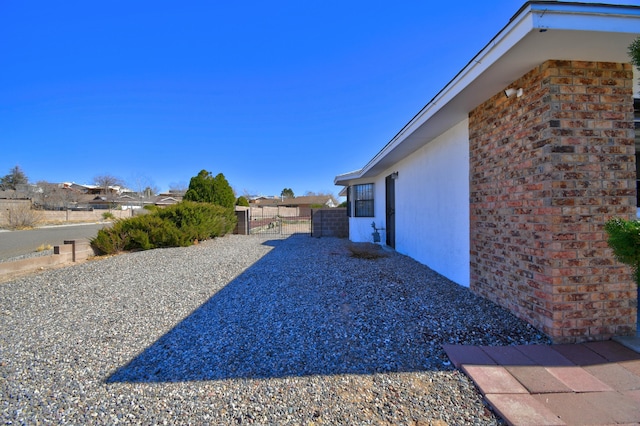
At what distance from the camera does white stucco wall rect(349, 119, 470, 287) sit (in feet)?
15.0

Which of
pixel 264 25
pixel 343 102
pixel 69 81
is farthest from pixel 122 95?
pixel 343 102

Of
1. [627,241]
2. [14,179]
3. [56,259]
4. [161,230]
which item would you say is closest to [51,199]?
[14,179]

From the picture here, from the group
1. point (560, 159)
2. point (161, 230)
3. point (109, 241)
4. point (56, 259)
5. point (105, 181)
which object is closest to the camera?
point (560, 159)

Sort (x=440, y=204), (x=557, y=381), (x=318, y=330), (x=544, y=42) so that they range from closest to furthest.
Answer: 1. (x=557, y=381)
2. (x=544, y=42)
3. (x=318, y=330)
4. (x=440, y=204)

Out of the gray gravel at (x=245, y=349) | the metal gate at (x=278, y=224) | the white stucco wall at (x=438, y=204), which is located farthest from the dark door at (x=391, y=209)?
the metal gate at (x=278, y=224)

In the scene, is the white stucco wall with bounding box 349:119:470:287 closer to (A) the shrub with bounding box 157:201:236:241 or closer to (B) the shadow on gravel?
(B) the shadow on gravel

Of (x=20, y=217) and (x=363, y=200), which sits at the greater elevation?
(x=363, y=200)

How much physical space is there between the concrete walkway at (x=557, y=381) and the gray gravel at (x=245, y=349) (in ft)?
0.50

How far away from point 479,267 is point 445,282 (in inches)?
35.7

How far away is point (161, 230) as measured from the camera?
8.98 metres

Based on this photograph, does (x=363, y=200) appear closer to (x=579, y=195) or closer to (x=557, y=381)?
(x=579, y=195)

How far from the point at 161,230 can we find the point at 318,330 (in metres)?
7.87

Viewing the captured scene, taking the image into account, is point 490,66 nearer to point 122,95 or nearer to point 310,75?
A: point 310,75

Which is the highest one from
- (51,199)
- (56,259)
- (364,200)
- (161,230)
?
(51,199)
